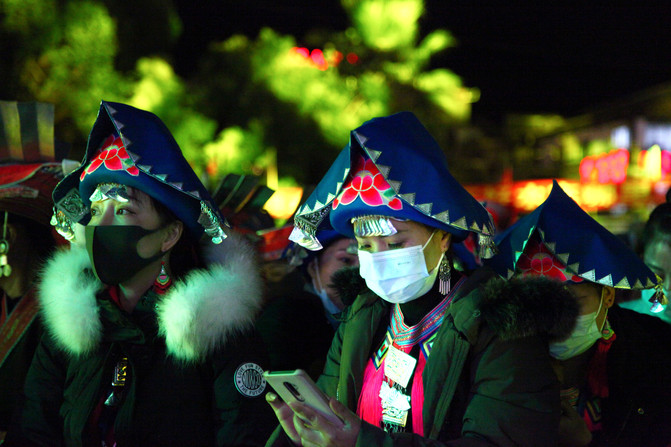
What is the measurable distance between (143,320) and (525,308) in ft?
5.13

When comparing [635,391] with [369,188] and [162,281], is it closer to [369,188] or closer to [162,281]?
[369,188]

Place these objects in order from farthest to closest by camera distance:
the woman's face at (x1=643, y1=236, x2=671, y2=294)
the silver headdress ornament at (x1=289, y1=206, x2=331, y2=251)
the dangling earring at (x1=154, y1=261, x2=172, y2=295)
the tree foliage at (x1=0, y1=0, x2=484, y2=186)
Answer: the tree foliage at (x1=0, y1=0, x2=484, y2=186), the woman's face at (x1=643, y1=236, x2=671, y2=294), the dangling earring at (x1=154, y1=261, x2=172, y2=295), the silver headdress ornament at (x1=289, y1=206, x2=331, y2=251)

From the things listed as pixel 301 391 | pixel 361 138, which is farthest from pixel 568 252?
pixel 301 391

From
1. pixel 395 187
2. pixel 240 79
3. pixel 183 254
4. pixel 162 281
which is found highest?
pixel 240 79

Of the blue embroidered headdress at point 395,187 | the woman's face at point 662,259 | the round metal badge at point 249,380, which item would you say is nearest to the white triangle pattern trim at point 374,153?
the blue embroidered headdress at point 395,187

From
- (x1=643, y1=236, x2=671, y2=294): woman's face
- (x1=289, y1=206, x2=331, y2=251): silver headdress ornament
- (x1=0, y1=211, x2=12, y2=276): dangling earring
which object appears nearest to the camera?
A: (x1=289, y1=206, x2=331, y2=251): silver headdress ornament

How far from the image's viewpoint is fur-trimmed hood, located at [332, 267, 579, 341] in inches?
74.7

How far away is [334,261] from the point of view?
374 centimetres

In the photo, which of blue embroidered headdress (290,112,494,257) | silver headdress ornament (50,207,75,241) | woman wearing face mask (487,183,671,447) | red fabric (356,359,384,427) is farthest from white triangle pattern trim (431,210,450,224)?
silver headdress ornament (50,207,75,241)

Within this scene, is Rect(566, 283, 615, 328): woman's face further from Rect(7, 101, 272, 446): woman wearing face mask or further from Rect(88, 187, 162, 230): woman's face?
Rect(88, 187, 162, 230): woman's face

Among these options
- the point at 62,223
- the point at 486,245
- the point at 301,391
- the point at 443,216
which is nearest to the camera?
the point at 301,391

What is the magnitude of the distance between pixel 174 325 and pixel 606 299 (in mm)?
1914

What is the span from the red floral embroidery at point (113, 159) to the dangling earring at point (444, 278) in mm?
1304

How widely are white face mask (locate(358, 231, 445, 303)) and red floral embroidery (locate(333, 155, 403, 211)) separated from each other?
0.18 meters
